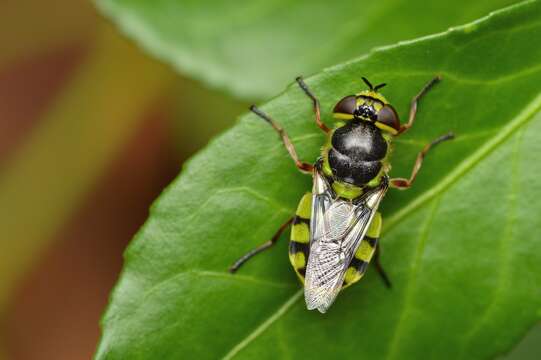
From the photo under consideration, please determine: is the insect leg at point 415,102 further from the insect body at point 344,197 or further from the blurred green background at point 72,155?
the blurred green background at point 72,155

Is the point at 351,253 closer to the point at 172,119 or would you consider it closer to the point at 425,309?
the point at 425,309

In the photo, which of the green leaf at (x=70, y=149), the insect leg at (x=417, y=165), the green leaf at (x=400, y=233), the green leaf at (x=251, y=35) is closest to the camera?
the green leaf at (x=400, y=233)

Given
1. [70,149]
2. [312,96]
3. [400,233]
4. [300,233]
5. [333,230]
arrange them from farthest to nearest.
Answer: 1. [70,149]
2. [333,230]
3. [300,233]
4. [400,233]
5. [312,96]

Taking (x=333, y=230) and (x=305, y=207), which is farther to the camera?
(x=333, y=230)

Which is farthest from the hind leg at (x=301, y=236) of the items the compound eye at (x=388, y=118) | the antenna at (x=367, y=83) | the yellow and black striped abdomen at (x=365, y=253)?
the antenna at (x=367, y=83)

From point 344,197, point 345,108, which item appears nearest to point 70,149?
point 344,197

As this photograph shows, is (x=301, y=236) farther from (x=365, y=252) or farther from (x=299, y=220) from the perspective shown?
(x=365, y=252)
